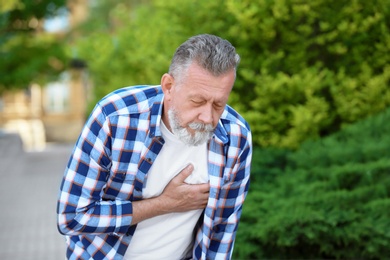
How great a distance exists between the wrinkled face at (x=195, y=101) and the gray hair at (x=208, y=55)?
2 centimetres

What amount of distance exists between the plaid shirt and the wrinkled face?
4.5 inches

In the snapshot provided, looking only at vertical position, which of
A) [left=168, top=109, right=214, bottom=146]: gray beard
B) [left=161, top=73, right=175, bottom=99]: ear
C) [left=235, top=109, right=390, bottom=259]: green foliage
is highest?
[left=161, top=73, right=175, bottom=99]: ear

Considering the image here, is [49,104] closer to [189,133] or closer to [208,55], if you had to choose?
[189,133]

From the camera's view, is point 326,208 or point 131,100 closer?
point 131,100

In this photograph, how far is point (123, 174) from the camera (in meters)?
2.30

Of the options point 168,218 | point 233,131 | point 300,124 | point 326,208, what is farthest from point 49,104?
point 233,131

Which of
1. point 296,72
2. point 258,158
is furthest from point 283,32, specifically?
point 258,158

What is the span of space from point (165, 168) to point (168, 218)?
19 cm

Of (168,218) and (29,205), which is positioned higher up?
(168,218)

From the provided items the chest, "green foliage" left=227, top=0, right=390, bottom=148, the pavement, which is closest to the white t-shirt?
the chest

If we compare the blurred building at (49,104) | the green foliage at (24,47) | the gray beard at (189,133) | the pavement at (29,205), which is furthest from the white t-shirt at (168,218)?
the blurred building at (49,104)

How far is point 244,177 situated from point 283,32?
429 cm

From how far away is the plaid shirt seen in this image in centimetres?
222

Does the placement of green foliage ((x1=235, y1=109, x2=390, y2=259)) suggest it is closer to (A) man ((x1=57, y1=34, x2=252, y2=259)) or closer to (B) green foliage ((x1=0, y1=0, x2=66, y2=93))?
(A) man ((x1=57, y1=34, x2=252, y2=259))
